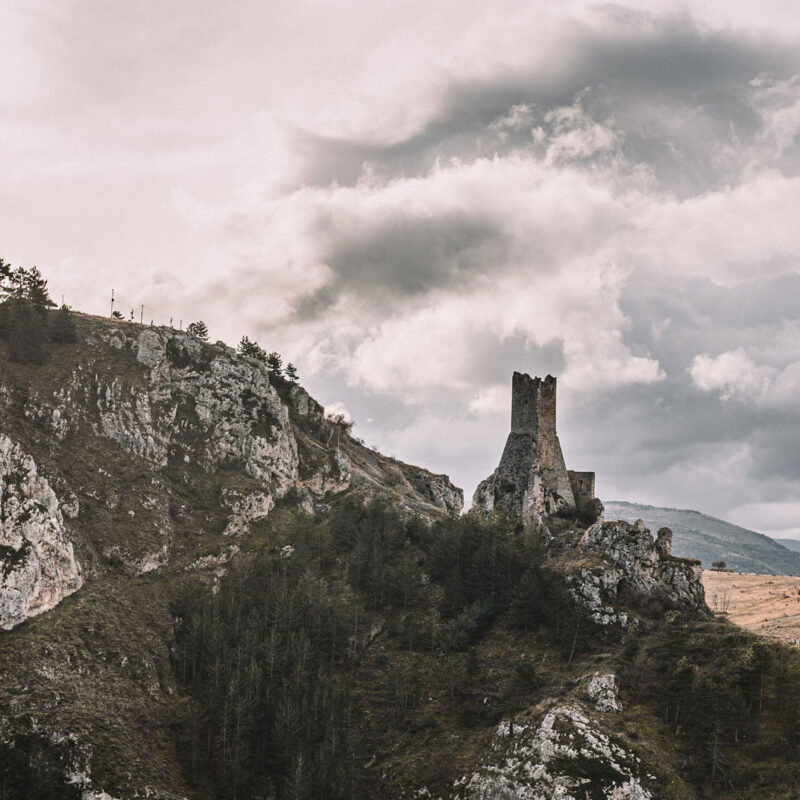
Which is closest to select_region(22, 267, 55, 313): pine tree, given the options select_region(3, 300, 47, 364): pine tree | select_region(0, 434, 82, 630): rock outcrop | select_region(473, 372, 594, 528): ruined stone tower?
select_region(3, 300, 47, 364): pine tree

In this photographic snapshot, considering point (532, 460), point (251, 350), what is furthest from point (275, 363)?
point (532, 460)

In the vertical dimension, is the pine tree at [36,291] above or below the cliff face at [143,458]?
above

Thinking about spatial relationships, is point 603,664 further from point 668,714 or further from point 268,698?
point 268,698

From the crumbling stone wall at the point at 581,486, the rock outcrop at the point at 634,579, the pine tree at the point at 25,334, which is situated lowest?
the rock outcrop at the point at 634,579

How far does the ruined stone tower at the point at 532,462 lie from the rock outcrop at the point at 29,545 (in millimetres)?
63313

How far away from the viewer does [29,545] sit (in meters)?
80.2

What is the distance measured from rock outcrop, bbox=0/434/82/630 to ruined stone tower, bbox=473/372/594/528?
63.3 metres

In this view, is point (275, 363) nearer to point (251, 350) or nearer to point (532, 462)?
point (251, 350)

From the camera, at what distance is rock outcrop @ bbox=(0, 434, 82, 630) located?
248 feet

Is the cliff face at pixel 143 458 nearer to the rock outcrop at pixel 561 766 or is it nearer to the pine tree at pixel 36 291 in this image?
the pine tree at pixel 36 291

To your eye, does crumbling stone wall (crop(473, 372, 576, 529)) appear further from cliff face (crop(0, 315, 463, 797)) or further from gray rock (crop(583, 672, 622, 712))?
cliff face (crop(0, 315, 463, 797))

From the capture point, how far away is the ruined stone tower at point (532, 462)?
104 m

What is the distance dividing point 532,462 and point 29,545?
233 ft

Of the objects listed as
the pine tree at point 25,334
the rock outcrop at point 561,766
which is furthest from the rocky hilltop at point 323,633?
the pine tree at point 25,334
